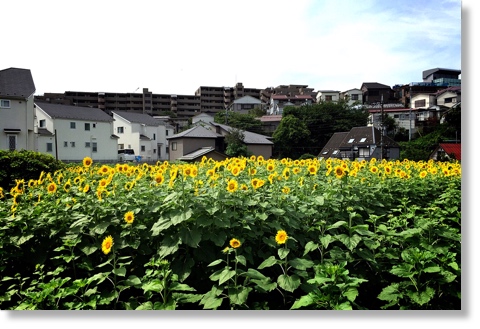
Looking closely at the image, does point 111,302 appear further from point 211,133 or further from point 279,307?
point 211,133

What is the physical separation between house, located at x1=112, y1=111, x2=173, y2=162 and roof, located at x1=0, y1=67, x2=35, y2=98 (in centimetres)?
71

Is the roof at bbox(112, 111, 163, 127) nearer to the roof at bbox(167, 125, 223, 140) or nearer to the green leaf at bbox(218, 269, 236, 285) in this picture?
the roof at bbox(167, 125, 223, 140)

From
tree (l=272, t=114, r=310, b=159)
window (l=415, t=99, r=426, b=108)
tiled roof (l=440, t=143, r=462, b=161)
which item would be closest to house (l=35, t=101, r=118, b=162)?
tree (l=272, t=114, r=310, b=159)

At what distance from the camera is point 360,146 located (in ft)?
14.4

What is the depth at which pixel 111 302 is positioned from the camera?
83.7 inches

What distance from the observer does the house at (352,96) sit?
145 inches

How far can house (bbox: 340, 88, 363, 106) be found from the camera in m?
3.68

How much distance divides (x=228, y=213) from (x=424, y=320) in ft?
4.17

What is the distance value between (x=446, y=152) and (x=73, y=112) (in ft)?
11.3

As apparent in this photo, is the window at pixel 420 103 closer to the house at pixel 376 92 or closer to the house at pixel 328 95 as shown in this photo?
the house at pixel 376 92

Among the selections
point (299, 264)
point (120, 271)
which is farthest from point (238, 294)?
point (120, 271)

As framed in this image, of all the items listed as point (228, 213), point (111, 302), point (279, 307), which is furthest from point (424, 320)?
point (111, 302)

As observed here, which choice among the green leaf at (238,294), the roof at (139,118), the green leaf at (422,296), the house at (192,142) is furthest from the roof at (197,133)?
the green leaf at (422,296)

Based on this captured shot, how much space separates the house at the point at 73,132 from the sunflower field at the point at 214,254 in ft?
2.54
